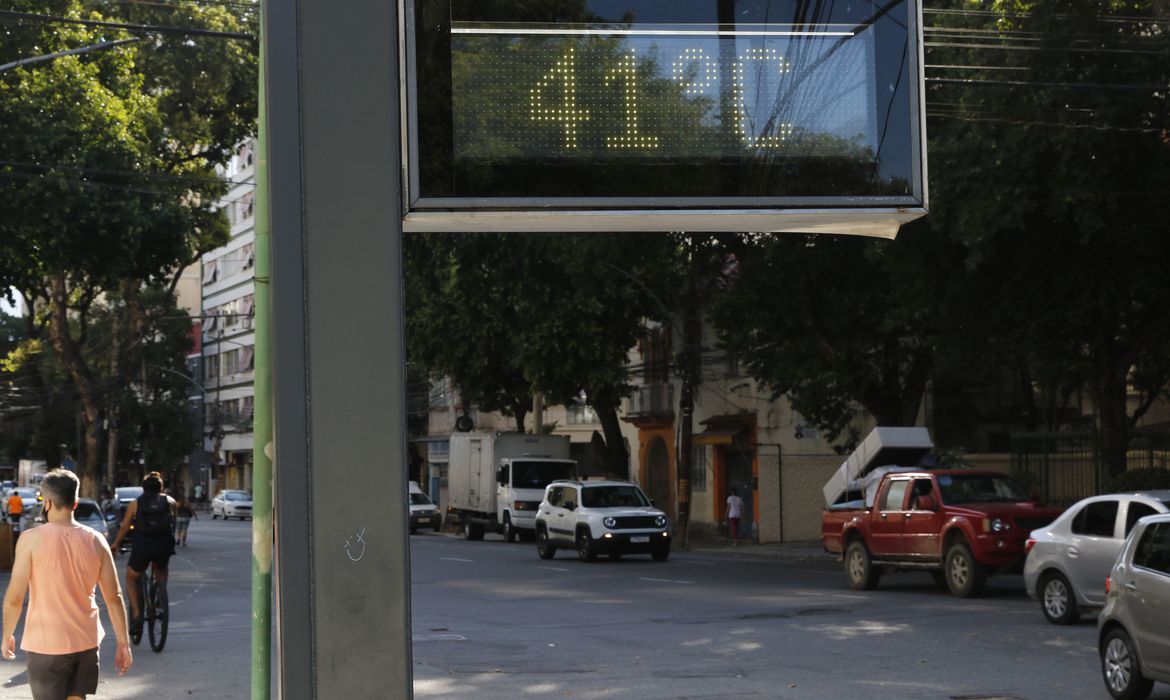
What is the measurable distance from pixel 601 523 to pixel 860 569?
31.1 feet

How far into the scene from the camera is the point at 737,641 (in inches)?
597

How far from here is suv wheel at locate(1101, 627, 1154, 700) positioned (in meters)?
10.3

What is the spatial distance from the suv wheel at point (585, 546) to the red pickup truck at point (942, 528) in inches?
335

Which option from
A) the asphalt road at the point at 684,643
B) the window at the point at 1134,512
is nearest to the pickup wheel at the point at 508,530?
the asphalt road at the point at 684,643

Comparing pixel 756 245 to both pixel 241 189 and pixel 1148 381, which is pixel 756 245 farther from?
pixel 241 189

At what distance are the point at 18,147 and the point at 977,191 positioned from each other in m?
16.1

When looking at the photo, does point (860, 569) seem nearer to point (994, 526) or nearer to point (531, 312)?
point (994, 526)

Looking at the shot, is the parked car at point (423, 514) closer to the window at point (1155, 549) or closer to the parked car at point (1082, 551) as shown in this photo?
the parked car at point (1082, 551)

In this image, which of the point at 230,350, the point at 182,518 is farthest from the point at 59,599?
the point at 230,350

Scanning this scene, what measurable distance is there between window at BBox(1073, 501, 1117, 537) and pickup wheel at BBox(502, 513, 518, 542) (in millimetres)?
27875

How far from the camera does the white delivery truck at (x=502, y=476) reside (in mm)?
43250

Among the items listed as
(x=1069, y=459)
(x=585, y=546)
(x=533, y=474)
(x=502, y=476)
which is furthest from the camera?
(x=502, y=476)

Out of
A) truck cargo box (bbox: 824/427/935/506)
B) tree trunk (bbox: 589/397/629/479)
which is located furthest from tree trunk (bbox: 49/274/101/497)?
truck cargo box (bbox: 824/427/935/506)

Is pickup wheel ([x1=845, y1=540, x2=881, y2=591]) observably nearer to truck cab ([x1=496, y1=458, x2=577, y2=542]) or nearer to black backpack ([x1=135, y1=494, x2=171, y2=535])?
black backpack ([x1=135, y1=494, x2=171, y2=535])
